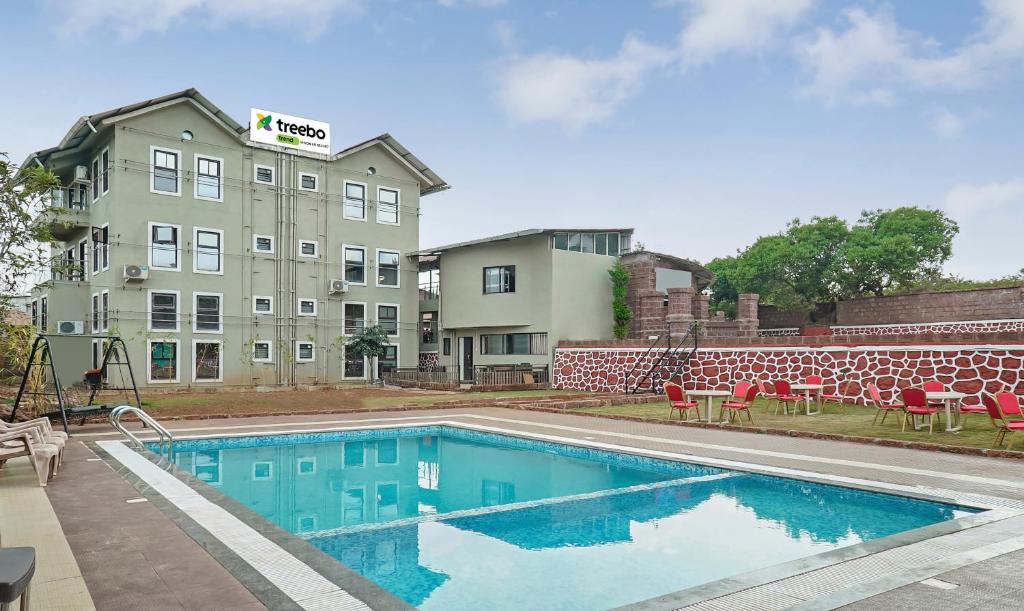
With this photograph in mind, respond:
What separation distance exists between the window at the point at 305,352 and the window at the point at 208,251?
4.41 metres

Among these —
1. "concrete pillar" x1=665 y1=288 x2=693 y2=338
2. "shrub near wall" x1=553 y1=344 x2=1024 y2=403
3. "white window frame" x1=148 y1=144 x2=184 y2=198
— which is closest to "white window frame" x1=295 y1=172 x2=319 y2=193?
"white window frame" x1=148 y1=144 x2=184 y2=198

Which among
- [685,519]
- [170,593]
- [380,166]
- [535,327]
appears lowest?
[685,519]

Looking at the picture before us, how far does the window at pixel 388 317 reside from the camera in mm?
31375

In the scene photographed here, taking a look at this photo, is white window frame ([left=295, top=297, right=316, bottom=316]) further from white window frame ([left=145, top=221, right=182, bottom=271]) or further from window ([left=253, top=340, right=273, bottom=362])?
white window frame ([left=145, top=221, right=182, bottom=271])

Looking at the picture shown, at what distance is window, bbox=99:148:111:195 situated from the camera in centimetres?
2558

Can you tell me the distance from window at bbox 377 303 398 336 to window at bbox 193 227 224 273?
7.16 metres

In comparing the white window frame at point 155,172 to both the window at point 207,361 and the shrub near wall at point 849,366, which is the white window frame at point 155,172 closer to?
the window at point 207,361

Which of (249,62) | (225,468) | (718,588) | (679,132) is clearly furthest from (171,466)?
(679,132)

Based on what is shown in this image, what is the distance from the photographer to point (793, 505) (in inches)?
321

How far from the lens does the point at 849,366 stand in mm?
17547

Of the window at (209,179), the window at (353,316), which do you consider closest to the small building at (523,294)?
the window at (353,316)

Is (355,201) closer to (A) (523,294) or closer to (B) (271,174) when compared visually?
(B) (271,174)

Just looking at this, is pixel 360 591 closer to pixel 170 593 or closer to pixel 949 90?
pixel 170 593

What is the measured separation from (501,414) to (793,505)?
33.2 ft
